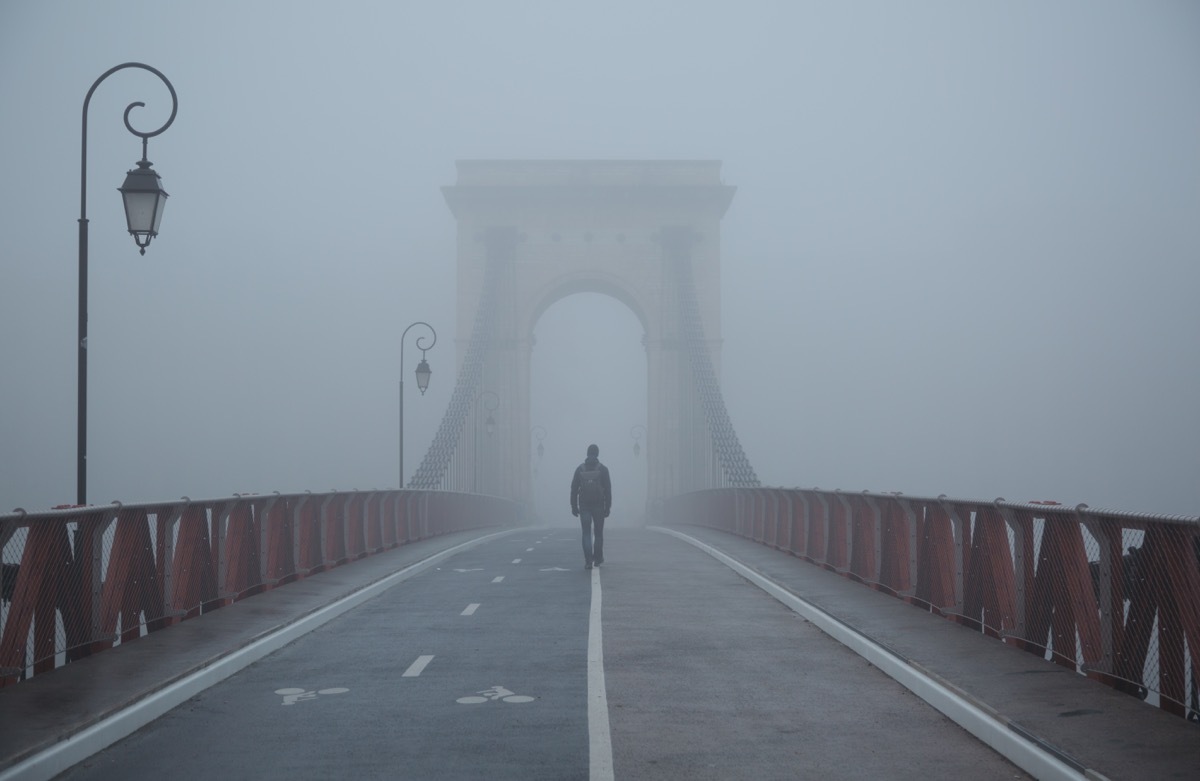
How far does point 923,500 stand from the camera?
49.5 feet

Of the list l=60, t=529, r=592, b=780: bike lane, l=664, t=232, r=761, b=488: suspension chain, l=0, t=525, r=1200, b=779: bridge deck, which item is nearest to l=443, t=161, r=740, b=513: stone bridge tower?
l=664, t=232, r=761, b=488: suspension chain

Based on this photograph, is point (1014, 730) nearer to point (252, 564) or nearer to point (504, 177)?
point (252, 564)

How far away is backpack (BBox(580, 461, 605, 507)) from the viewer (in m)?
22.2

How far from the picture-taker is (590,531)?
2248 centimetres

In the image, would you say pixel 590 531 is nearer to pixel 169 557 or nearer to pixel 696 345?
pixel 169 557

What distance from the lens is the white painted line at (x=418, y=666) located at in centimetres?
1140

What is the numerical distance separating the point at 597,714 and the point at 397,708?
1384 millimetres

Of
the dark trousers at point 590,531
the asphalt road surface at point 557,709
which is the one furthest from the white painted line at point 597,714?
the dark trousers at point 590,531

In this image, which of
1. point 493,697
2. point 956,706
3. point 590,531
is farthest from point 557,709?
point 590,531

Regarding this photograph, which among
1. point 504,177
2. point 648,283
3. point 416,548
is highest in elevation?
point 504,177

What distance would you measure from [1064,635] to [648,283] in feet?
219

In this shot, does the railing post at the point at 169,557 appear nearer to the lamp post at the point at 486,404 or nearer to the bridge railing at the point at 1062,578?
the bridge railing at the point at 1062,578

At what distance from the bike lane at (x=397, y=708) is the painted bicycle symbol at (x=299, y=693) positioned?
0.05 feet

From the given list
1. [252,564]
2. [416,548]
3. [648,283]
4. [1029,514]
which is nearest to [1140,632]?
[1029,514]
